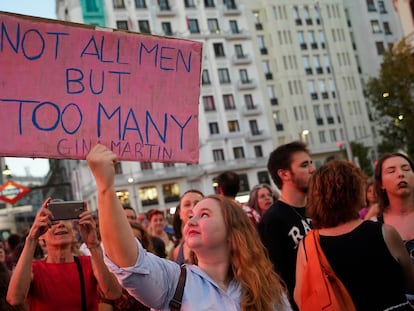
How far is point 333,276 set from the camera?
330cm

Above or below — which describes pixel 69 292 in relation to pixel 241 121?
below

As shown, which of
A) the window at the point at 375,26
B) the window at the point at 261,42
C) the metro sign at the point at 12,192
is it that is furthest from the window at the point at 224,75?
the metro sign at the point at 12,192

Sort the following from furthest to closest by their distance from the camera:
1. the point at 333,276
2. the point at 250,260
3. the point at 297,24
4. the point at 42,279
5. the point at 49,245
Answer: the point at 297,24 < the point at 49,245 < the point at 42,279 < the point at 333,276 < the point at 250,260

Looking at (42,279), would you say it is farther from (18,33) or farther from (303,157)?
(303,157)

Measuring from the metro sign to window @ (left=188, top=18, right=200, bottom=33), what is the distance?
3736 cm

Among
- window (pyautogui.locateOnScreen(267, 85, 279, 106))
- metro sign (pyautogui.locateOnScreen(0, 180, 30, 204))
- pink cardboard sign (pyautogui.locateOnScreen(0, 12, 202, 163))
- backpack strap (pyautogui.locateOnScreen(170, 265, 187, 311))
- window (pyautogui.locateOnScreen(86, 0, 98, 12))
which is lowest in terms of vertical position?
backpack strap (pyautogui.locateOnScreen(170, 265, 187, 311))

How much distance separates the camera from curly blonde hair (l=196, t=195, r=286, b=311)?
107 inches

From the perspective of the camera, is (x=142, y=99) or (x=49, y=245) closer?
(x=142, y=99)

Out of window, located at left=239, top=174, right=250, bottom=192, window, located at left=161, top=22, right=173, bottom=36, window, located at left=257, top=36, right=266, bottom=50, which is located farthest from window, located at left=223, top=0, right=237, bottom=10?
window, located at left=239, top=174, right=250, bottom=192

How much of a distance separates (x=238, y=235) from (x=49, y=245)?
1763 mm

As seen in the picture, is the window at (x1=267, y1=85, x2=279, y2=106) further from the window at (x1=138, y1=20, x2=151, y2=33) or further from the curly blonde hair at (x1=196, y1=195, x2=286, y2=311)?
the curly blonde hair at (x1=196, y1=195, x2=286, y2=311)

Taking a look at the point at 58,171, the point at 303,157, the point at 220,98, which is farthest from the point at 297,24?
the point at 303,157

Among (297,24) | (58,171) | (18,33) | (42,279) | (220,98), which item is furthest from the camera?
(58,171)

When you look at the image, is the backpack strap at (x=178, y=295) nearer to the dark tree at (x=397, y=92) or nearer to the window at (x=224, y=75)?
the dark tree at (x=397, y=92)
